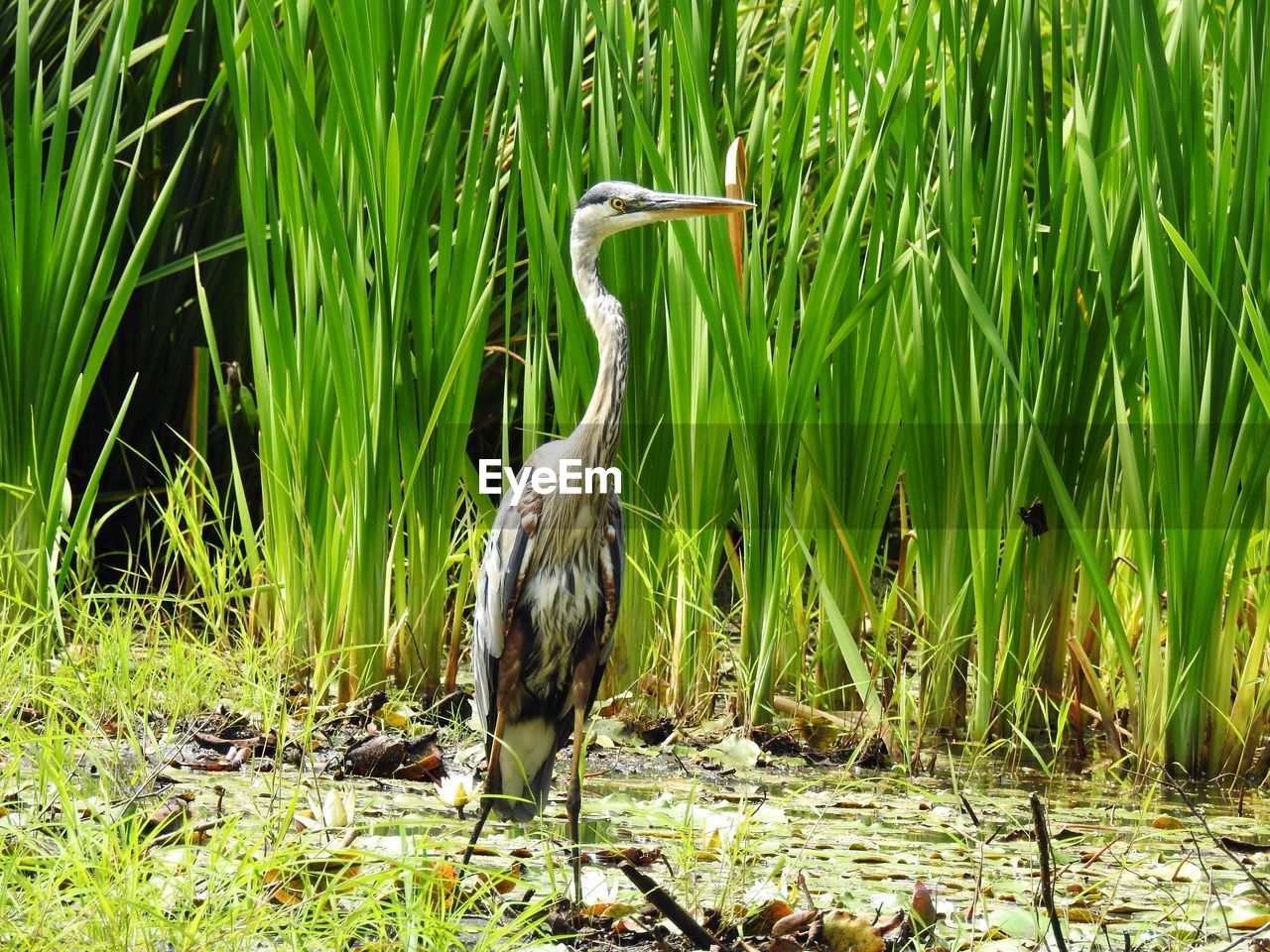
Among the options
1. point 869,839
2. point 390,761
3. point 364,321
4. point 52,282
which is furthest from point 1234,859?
point 52,282

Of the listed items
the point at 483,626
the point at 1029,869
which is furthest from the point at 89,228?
the point at 1029,869

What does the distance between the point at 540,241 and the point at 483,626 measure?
1160 millimetres

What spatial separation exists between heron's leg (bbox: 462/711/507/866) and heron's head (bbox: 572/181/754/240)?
3.29 ft

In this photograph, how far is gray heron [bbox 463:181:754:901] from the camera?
2580 millimetres

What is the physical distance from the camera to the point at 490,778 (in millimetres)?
2553

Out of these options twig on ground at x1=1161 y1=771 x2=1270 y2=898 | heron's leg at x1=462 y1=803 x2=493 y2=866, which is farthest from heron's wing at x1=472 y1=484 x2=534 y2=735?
twig on ground at x1=1161 y1=771 x2=1270 y2=898

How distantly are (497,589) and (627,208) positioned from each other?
2.66 feet

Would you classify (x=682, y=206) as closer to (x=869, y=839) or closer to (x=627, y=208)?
(x=627, y=208)

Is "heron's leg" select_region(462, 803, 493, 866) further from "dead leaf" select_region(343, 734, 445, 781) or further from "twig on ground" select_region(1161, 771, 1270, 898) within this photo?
"twig on ground" select_region(1161, 771, 1270, 898)

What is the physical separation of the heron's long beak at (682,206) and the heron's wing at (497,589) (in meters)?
0.64

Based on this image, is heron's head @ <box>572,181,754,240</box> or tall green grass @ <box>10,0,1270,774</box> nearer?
heron's head @ <box>572,181,754,240</box>

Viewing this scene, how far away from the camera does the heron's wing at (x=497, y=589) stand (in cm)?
263

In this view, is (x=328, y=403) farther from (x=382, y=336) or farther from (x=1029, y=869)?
(x=1029, y=869)

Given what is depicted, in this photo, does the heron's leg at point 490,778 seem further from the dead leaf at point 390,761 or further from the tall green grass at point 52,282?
the tall green grass at point 52,282
